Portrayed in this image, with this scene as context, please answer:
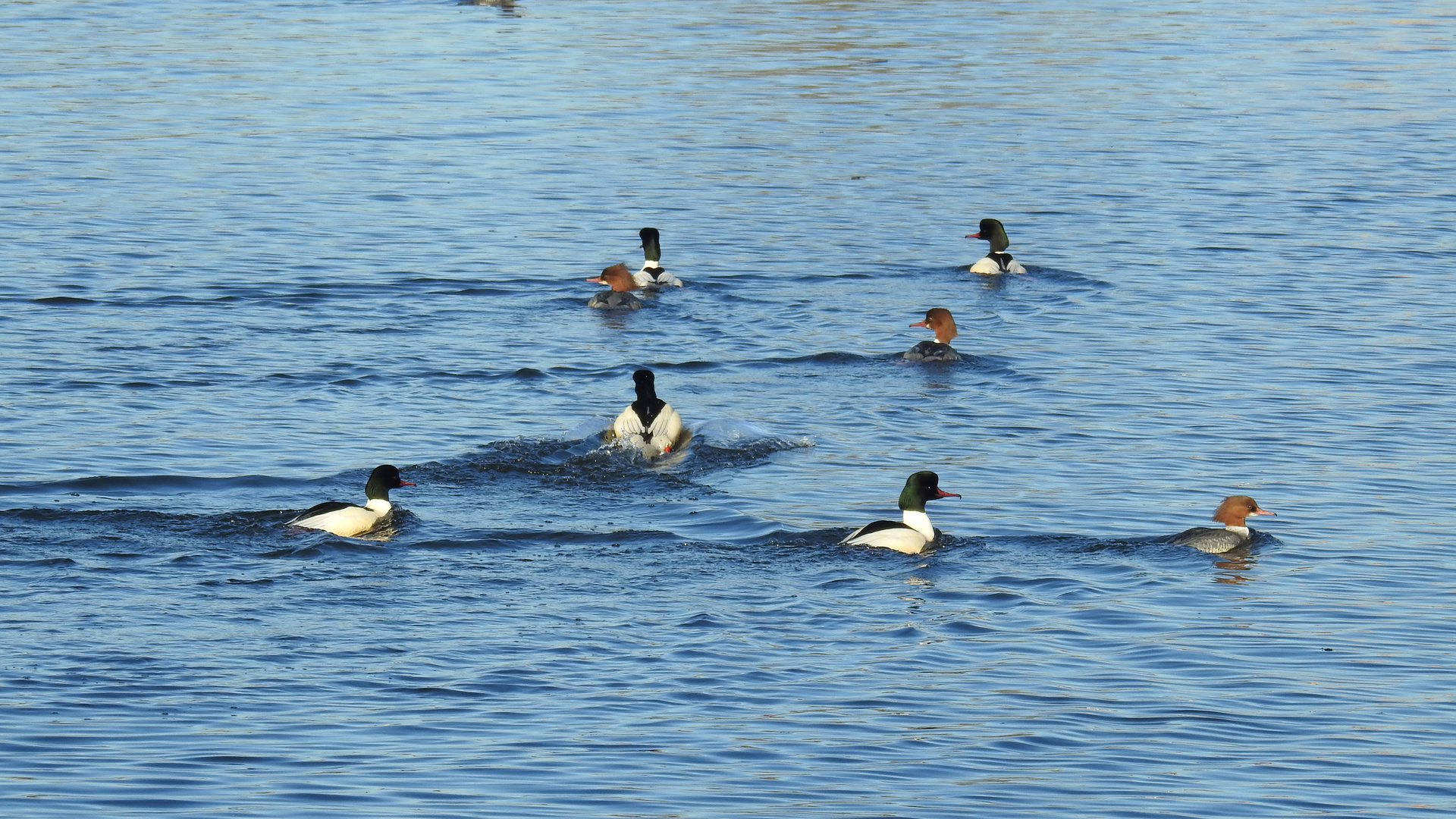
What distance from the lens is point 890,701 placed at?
465 inches

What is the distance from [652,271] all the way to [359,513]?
971cm

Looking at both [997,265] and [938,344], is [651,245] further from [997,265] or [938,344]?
[938,344]

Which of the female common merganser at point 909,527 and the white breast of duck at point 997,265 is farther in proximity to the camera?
the white breast of duck at point 997,265

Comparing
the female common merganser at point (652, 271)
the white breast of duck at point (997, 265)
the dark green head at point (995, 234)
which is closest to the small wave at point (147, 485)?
the female common merganser at point (652, 271)

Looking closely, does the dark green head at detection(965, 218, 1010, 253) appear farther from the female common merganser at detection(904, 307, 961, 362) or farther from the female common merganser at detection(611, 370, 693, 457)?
the female common merganser at detection(611, 370, 693, 457)

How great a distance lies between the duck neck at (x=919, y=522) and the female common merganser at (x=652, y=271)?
9.18m

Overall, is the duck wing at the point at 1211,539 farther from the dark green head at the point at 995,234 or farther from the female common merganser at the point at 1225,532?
the dark green head at the point at 995,234

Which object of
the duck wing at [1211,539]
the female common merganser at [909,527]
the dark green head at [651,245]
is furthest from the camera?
the dark green head at [651,245]

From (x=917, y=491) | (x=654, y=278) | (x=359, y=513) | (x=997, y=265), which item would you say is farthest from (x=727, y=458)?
(x=997, y=265)

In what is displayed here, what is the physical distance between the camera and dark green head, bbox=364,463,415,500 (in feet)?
48.1

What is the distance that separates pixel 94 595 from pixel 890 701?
5.18 metres

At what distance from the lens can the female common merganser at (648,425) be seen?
660 inches

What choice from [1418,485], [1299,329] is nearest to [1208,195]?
[1299,329]

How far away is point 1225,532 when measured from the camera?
14.5 m
